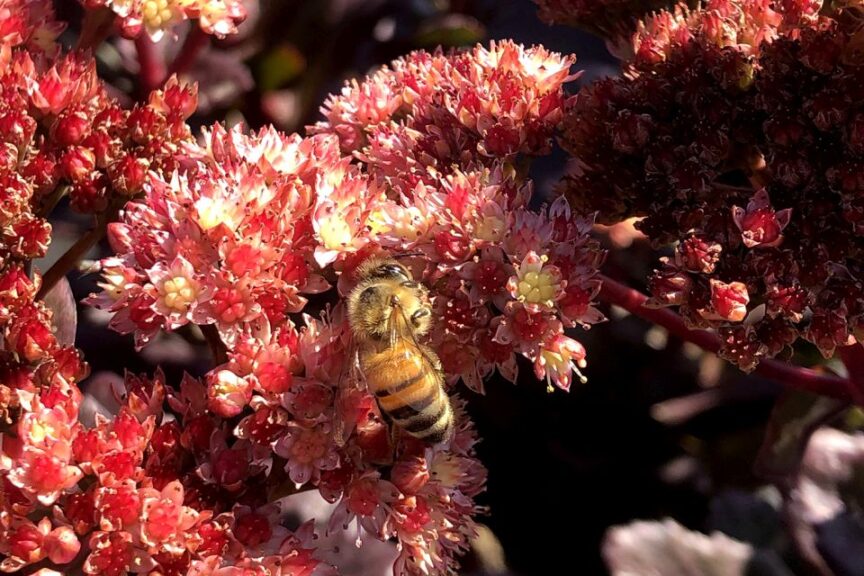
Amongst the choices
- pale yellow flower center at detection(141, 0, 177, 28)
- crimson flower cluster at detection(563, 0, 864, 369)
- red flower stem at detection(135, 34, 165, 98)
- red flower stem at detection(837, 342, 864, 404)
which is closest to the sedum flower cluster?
crimson flower cluster at detection(563, 0, 864, 369)

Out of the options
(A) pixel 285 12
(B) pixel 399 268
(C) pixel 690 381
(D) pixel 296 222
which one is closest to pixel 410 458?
(B) pixel 399 268

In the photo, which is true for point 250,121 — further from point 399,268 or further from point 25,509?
point 25,509

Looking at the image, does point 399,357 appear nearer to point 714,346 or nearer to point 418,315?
point 418,315

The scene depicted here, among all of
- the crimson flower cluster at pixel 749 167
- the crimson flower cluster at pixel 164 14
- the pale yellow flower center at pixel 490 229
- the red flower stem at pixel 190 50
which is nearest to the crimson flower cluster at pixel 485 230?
the pale yellow flower center at pixel 490 229

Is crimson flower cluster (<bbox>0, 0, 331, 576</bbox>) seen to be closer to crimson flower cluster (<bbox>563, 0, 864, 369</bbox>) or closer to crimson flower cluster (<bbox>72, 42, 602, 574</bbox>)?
crimson flower cluster (<bbox>72, 42, 602, 574</bbox>)

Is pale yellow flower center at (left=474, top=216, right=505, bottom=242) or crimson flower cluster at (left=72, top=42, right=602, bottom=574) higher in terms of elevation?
pale yellow flower center at (left=474, top=216, right=505, bottom=242)

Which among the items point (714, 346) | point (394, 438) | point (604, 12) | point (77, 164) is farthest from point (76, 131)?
point (714, 346)
